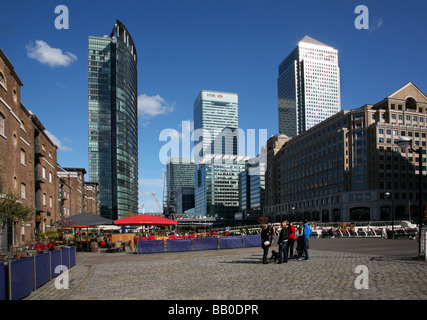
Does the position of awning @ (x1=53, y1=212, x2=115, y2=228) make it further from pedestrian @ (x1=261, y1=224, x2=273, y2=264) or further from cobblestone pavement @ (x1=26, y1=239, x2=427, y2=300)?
pedestrian @ (x1=261, y1=224, x2=273, y2=264)

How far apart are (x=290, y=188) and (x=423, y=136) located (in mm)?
45923

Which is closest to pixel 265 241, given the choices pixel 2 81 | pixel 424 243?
pixel 424 243

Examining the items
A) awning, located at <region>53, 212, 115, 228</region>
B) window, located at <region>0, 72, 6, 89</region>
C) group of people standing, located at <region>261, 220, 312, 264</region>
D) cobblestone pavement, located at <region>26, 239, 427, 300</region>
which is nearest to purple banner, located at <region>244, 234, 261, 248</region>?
awning, located at <region>53, 212, 115, 228</region>

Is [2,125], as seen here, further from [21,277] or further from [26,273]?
[21,277]

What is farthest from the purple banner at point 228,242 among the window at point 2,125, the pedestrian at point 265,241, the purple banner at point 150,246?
the window at point 2,125

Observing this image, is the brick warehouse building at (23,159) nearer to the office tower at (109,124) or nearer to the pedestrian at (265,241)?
the pedestrian at (265,241)

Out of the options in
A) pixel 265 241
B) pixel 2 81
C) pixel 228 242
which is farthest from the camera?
pixel 2 81

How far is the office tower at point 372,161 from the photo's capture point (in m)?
94.6

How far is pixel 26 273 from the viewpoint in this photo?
10.1 m

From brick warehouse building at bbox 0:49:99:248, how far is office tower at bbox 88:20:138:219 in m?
97.6

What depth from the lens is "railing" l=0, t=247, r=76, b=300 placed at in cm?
874

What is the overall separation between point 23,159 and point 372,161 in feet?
281

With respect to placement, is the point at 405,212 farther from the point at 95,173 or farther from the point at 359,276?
the point at 95,173

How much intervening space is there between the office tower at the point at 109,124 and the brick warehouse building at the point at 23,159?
9761cm
